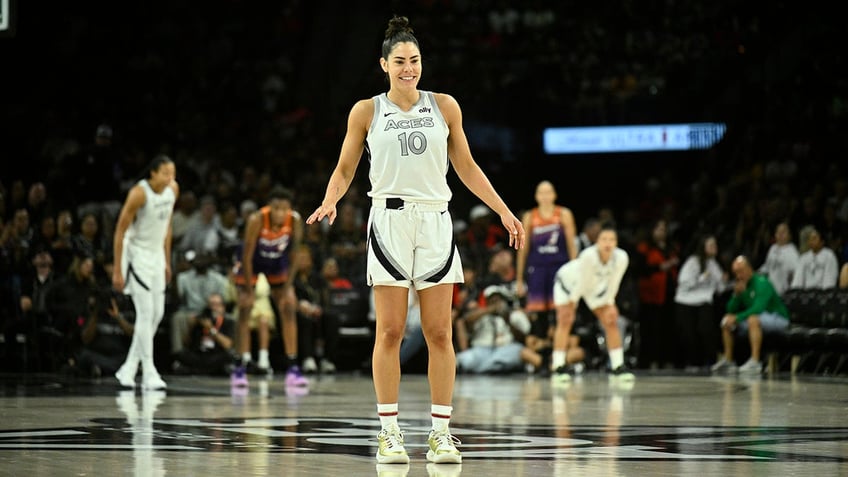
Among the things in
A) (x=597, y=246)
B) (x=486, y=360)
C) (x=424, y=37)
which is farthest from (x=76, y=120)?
(x=597, y=246)

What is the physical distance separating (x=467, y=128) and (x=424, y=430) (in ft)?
49.5

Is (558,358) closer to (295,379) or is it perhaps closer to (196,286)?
(295,379)

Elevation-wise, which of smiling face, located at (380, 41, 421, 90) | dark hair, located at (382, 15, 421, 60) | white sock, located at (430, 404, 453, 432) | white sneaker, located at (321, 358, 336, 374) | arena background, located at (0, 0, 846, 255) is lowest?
white sneaker, located at (321, 358, 336, 374)

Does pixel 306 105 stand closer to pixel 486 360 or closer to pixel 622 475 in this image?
pixel 486 360

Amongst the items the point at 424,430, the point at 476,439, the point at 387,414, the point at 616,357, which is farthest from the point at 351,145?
the point at 616,357

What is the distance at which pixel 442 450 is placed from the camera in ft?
21.8

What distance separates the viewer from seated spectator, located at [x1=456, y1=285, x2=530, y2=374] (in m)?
16.8

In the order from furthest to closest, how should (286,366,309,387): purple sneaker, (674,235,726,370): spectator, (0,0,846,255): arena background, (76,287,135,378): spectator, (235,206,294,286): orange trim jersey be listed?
(0,0,846,255): arena background, (674,235,726,370): spectator, (76,287,135,378): spectator, (235,206,294,286): orange trim jersey, (286,366,309,387): purple sneaker

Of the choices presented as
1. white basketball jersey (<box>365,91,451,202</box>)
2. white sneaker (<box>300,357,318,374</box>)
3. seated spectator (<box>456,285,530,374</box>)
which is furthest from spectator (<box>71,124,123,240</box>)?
white basketball jersey (<box>365,91,451,202</box>)

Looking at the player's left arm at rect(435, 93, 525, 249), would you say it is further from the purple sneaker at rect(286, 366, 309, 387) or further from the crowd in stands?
the crowd in stands

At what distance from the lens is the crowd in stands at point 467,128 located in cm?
1792

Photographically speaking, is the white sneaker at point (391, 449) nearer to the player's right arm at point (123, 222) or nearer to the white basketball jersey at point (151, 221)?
the player's right arm at point (123, 222)

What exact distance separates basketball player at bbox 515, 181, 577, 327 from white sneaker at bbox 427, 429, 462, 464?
9653mm

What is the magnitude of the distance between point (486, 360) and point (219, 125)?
334 inches
